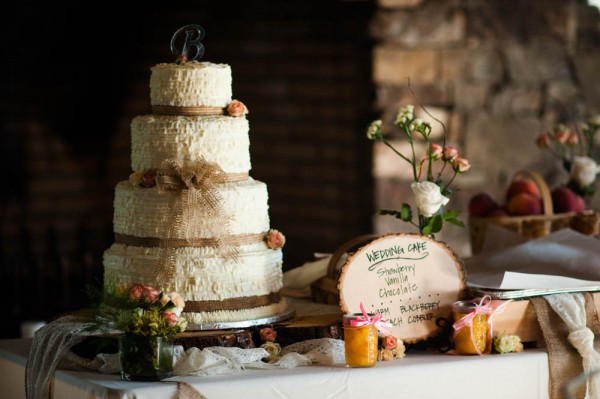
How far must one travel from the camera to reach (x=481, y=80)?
4.23 meters

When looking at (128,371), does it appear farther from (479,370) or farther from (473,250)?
(473,250)

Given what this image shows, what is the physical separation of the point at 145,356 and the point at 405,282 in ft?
2.05

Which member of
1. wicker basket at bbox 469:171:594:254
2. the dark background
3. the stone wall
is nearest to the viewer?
wicker basket at bbox 469:171:594:254

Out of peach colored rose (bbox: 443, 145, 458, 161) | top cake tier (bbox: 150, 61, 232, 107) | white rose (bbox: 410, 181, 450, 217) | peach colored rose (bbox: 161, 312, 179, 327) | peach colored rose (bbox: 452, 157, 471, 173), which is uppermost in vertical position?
top cake tier (bbox: 150, 61, 232, 107)

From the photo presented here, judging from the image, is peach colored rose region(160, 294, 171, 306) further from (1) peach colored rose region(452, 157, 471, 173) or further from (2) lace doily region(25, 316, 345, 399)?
(1) peach colored rose region(452, 157, 471, 173)


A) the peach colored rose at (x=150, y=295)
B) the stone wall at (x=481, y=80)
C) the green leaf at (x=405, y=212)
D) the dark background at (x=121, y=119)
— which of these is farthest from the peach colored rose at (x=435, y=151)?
the dark background at (x=121, y=119)

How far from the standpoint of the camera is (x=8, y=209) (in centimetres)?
479

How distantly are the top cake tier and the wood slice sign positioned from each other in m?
0.47

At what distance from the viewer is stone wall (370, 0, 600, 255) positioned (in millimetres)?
4117

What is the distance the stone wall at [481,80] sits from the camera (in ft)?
13.5

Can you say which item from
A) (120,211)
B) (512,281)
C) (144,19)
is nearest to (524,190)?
(512,281)

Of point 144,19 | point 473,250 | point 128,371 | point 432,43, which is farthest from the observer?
point 144,19

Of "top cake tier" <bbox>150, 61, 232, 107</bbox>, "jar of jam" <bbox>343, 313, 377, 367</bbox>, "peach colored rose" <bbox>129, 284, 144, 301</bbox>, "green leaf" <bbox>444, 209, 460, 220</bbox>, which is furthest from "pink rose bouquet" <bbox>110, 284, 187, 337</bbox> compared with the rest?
"green leaf" <bbox>444, 209, 460, 220</bbox>

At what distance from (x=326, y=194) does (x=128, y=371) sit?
8.51ft
